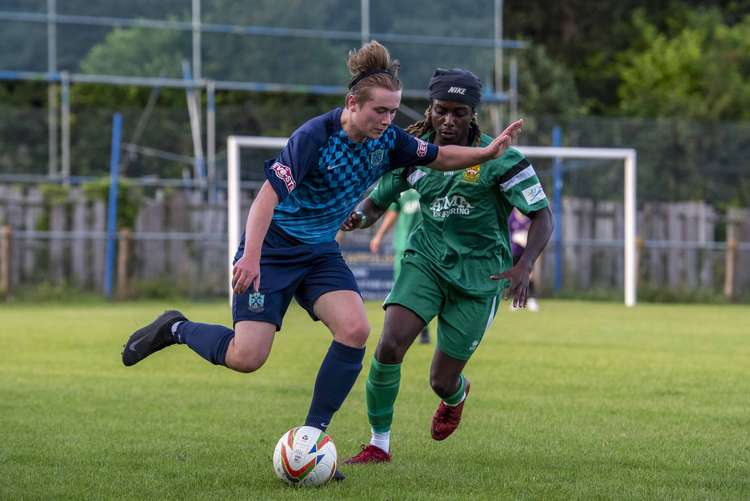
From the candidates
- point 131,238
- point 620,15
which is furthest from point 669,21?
point 131,238

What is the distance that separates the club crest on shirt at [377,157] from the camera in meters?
6.16

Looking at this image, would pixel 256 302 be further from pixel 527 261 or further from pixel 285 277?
pixel 527 261

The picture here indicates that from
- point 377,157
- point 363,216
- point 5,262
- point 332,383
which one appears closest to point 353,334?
point 332,383

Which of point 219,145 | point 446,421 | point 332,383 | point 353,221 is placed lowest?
point 446,421

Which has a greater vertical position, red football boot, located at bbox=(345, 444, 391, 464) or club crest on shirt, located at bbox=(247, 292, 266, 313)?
club crest on shirt, located at bbox=(247, 292, 266, 313)

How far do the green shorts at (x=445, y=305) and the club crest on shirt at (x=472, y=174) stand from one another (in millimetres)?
476

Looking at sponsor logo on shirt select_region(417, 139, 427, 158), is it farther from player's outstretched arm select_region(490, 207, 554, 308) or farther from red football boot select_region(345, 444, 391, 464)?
red football boot select_region(345, 444, 391, 464)

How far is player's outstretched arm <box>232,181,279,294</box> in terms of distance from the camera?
5.61m

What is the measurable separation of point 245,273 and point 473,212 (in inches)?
64.2

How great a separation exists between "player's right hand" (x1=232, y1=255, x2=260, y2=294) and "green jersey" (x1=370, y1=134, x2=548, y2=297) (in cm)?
140

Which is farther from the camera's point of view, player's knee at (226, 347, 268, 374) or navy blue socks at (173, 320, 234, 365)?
navy blue socks at (173, 320, 234, 365)

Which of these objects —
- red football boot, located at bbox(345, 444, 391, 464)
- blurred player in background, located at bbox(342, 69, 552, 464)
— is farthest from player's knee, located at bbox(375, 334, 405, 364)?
red football boot, located at bbox(345, 444, 391, 464)

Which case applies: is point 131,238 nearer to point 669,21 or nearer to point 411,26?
point 411,26

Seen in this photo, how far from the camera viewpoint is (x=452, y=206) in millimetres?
6809
